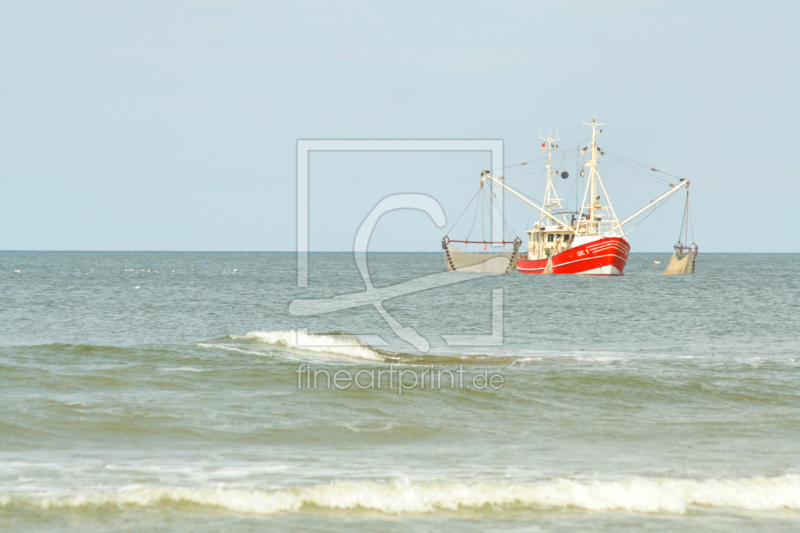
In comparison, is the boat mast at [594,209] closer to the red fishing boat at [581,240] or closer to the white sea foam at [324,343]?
the red fishing boat at [581,240]

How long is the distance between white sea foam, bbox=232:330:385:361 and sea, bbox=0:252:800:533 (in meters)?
0.14

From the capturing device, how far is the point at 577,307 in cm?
4206

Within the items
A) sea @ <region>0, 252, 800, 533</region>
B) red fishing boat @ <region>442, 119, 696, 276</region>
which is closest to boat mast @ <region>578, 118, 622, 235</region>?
red fishing boat @ <region>442, 119, 696, 276</region>

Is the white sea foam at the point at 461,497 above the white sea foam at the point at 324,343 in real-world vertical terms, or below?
below

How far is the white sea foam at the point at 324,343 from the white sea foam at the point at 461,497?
477 inches

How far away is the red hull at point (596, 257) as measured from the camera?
241 feet

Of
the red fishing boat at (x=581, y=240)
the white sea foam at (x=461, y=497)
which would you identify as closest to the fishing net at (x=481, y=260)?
the red fishing boat at (x=581, y=240)

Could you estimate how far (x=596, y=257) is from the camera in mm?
74375

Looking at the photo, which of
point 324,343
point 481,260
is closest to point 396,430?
point 324,343

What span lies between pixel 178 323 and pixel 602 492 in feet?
84.8

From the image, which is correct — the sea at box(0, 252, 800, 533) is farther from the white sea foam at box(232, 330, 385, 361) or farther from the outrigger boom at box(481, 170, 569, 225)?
the outrigger boom at box(481, 170, 569, 225)

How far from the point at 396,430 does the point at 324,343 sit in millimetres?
12002

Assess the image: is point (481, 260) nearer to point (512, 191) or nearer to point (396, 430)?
point (512, 191)

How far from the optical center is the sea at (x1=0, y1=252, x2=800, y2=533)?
9188 mm
